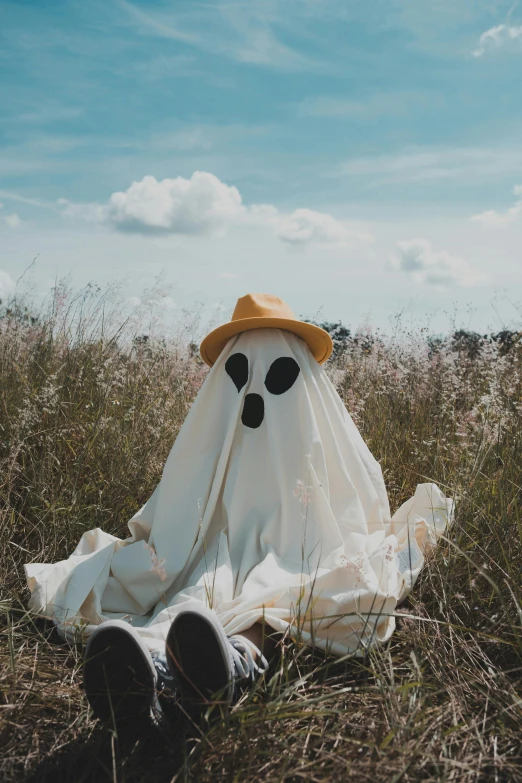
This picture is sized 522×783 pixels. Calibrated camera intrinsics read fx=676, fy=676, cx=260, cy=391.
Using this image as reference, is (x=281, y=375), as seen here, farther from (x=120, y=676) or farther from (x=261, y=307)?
(x=120, y=676)

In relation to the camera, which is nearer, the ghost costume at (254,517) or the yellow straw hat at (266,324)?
the ghost costume at (254,517)

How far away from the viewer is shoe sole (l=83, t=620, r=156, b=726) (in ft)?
6.53

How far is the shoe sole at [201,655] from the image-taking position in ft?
6.51

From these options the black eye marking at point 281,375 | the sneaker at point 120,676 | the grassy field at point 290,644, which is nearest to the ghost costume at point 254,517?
the black eye marking at point 281,375

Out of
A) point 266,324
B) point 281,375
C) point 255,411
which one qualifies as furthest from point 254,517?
point 266,324

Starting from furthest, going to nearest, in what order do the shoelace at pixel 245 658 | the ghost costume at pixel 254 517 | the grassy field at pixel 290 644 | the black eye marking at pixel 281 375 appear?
the black eye marking at pixel 281 375
the ghost costume at pixel 254 517
the shoelace at pixel 245 658
the grassy field at pixel 290 644

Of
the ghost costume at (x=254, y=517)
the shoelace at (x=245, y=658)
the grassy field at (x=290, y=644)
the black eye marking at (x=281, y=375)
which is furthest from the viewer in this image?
the black eye marking at (x=281, y=375)

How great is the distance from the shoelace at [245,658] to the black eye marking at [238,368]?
128cm

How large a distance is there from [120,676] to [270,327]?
178cm

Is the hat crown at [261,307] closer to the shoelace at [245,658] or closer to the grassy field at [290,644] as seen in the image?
the grassy field at [290,644]

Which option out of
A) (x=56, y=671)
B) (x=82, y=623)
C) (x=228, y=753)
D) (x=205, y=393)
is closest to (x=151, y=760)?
(x=228, y=753)

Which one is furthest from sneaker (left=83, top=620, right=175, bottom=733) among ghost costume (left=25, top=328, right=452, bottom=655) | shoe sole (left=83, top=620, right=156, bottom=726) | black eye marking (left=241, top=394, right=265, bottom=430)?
black eye marking (left=241, top=394, right=265, bottom=430)

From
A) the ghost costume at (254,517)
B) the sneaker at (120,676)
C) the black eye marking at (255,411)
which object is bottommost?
the sneaker at (120,676)

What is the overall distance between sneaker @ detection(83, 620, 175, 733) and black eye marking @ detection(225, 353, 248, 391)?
146 cm
